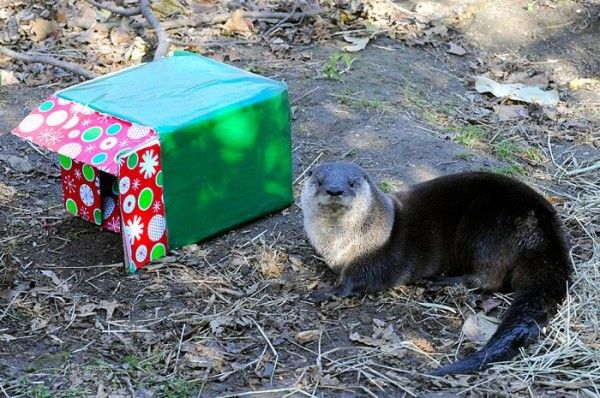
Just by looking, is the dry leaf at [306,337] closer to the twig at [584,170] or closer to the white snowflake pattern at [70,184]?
the white snowflake pattern at [70,184]

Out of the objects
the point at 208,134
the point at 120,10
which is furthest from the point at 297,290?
the point at 120,10

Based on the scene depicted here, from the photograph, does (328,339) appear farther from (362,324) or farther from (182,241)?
(182,241)

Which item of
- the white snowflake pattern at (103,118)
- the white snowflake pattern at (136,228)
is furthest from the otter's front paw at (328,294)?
the white snowflake pattern at (103,118)

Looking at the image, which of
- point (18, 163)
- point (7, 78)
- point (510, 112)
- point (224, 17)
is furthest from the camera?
point (224, 17)

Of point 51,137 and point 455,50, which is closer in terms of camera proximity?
point 51,137

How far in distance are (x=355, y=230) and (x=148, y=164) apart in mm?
874

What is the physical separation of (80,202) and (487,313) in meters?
1.83

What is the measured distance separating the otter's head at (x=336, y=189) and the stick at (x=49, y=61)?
7.71 ft

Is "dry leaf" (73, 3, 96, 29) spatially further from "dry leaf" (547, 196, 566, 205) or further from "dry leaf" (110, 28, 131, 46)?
"dry leaf" (547, 196, 566, 205)

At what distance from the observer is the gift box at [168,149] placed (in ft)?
12.7

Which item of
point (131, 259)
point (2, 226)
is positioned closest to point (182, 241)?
point (131, 259)

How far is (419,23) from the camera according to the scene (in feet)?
22.2

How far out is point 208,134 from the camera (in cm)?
405

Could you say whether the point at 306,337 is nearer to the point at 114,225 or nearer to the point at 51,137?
the point at 114,225
